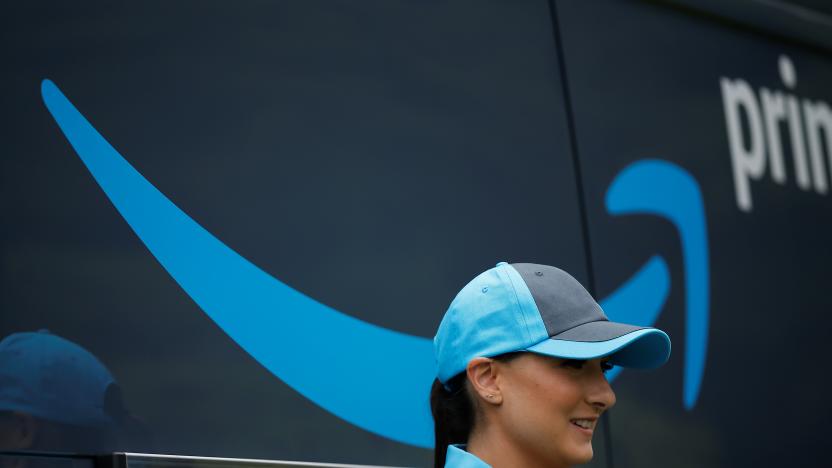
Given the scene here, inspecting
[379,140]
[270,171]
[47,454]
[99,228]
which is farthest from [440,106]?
[47,454]

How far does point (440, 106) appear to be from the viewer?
2.68 metres

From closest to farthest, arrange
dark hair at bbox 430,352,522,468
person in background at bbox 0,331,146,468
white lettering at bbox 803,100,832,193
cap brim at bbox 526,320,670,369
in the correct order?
person in background at bbox 0,331,146,468, cap brim at bbox 526,320,670,369, dark hair at bbox 430,352,522,468, white lettering at bbox 803,100,832,193

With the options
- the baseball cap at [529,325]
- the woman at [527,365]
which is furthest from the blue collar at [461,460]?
the baseball cap at [529,325]

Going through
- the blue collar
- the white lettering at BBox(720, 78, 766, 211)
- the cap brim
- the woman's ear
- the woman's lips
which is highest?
the white lettering at BBox(720, 78, 766, 211)

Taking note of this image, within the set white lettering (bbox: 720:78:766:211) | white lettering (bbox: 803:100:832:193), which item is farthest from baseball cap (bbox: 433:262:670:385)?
white lettering (bbox: 803:100:832:193)

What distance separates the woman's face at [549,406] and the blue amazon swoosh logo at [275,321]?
0.30m

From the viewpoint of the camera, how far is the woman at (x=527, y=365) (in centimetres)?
216

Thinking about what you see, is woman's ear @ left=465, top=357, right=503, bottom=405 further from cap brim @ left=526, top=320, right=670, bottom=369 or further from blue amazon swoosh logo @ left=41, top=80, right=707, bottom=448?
blue amazon swoosh logo @ left=41, top=80, right=707, bottom=448

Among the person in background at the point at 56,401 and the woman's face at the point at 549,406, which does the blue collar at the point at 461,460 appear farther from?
the person in background at the point at 56,401

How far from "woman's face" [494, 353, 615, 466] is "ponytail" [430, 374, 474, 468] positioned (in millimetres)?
88

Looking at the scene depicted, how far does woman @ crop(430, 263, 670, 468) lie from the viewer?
216cm

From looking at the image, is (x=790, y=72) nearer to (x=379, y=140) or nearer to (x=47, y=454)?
(x=379, y=140)

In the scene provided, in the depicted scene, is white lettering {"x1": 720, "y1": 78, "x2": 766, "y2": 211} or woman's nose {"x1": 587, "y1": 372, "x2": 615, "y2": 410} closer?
Result: woman's nose {"x1": 587, "y1": 372, "x2": 615, "y2": 410}

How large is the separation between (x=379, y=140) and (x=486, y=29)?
0.43 meters
